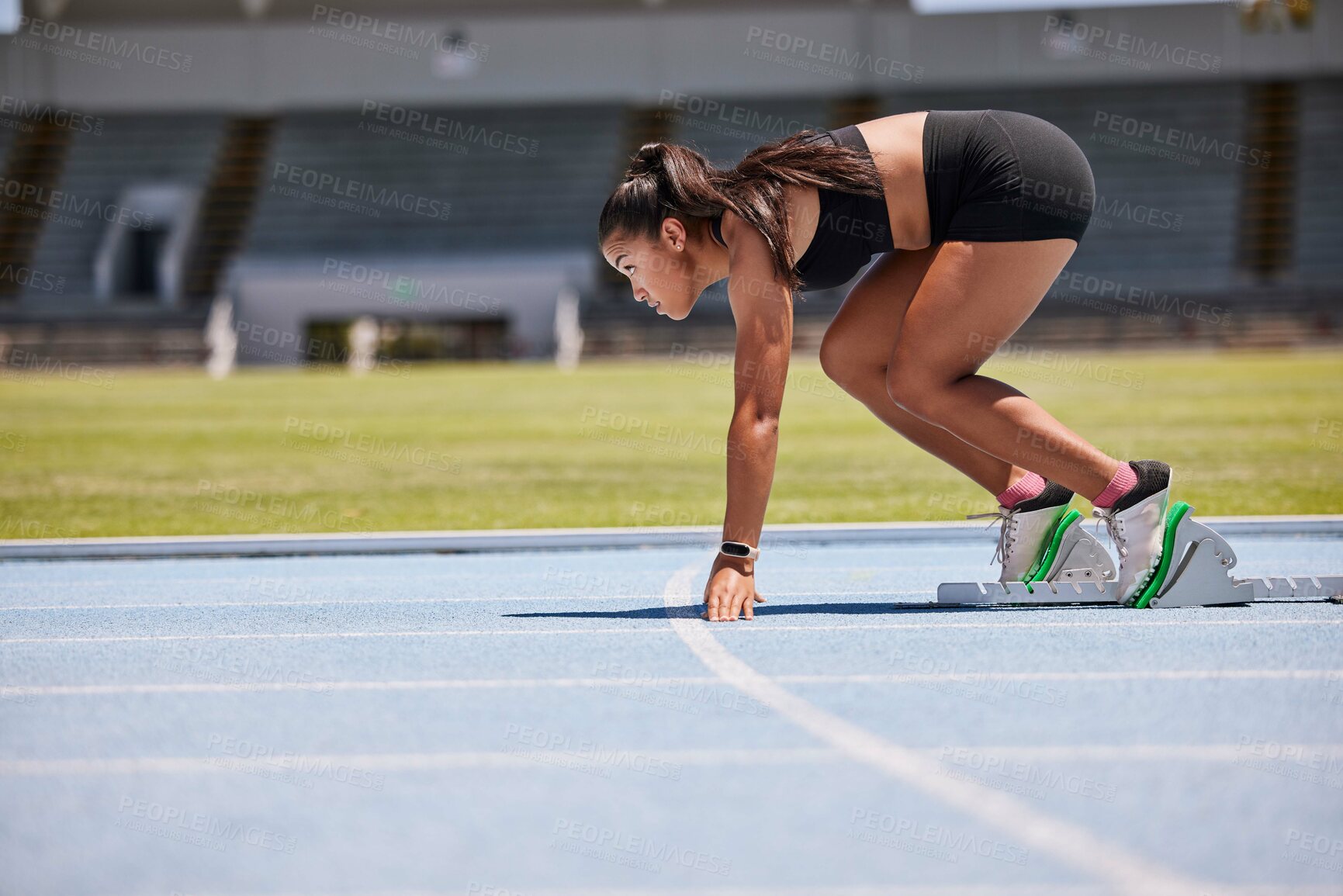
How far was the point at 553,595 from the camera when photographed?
4352mm

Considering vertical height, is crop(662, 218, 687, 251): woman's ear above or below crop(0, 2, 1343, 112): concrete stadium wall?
below

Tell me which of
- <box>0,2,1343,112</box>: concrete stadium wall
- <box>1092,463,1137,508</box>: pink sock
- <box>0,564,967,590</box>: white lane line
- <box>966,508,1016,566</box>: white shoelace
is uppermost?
<box>0,2,1343,112</box>: concrete stadium wall

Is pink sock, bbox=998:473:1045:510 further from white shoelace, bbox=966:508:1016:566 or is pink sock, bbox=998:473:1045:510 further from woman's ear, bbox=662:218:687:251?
woman's ear, bbox=662:218:687:251

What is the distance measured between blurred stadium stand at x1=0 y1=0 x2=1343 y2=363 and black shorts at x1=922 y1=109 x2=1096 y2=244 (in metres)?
25.8

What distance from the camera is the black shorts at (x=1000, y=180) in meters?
3.46

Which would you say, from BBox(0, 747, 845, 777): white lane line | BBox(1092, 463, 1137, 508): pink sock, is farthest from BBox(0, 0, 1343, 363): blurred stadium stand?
BBox(0, 747, 845, 777): white lane line

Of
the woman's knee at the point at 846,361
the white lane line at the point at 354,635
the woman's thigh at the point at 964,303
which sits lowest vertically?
the white lane line at the point at 354,635

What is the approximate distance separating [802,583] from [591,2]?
3929 cm

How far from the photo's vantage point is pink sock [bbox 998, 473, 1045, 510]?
12.5 feet

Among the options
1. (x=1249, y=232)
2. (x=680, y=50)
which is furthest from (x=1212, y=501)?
(x=680, y=50)

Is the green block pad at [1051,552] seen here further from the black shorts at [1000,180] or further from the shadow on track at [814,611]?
the black shorts at [1000,180]

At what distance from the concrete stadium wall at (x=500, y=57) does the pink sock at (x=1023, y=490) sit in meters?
36.7

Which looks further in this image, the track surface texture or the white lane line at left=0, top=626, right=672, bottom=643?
the white lane line at left=0, top=626, right=672, bottom=643

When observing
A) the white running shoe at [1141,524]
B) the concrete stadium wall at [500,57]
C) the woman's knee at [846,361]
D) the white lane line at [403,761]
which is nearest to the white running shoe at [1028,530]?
the white running shoe at [1141,524]
